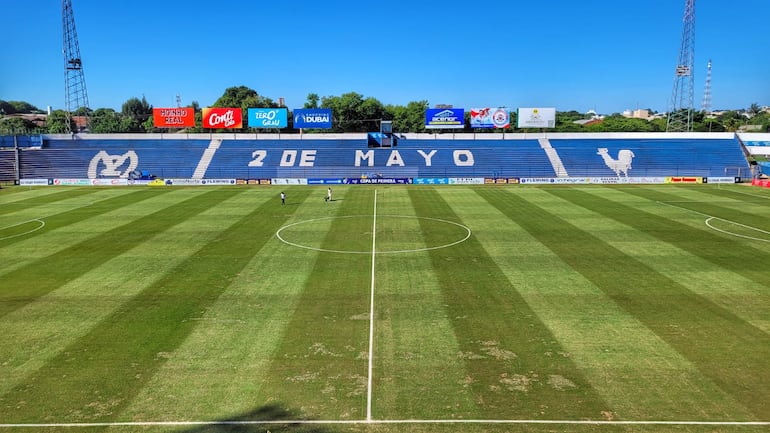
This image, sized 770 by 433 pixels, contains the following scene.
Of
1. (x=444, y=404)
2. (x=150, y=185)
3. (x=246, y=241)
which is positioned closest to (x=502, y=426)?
(x=444, y=404)

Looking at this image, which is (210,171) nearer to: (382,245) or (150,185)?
(150,185)

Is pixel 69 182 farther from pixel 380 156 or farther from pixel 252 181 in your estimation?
pixel 380 156

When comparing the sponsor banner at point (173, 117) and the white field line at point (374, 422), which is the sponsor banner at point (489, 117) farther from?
the white field line at point (374, 422)

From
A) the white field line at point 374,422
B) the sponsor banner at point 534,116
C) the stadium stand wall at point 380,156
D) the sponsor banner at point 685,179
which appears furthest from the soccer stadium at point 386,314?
the sponsor banner at point 534,116

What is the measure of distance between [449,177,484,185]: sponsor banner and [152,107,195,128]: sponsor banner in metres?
41.4

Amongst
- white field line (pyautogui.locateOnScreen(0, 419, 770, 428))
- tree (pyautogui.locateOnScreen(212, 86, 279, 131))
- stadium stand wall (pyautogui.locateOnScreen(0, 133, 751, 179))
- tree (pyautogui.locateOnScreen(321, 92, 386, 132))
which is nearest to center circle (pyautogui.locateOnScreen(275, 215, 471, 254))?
white field line (pyautogui.locateOnScreen(0, 419, 770, 428))

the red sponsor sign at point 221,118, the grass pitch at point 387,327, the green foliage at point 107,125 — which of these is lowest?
the grass pitch at point 387,327

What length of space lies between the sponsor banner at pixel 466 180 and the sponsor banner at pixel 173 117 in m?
41.4

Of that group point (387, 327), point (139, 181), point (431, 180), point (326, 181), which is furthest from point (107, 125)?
point (387, 327)

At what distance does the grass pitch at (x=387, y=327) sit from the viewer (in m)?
13.3

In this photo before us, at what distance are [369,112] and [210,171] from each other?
49.9 meters

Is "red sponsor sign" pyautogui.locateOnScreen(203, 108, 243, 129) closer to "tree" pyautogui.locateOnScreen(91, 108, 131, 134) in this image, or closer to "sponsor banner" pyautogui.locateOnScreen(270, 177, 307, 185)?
"sponsor banner" pyautogui.locateOnScreen(270, 177, 307, 185)

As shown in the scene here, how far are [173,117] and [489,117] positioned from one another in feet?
161

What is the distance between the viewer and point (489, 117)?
79438mm
